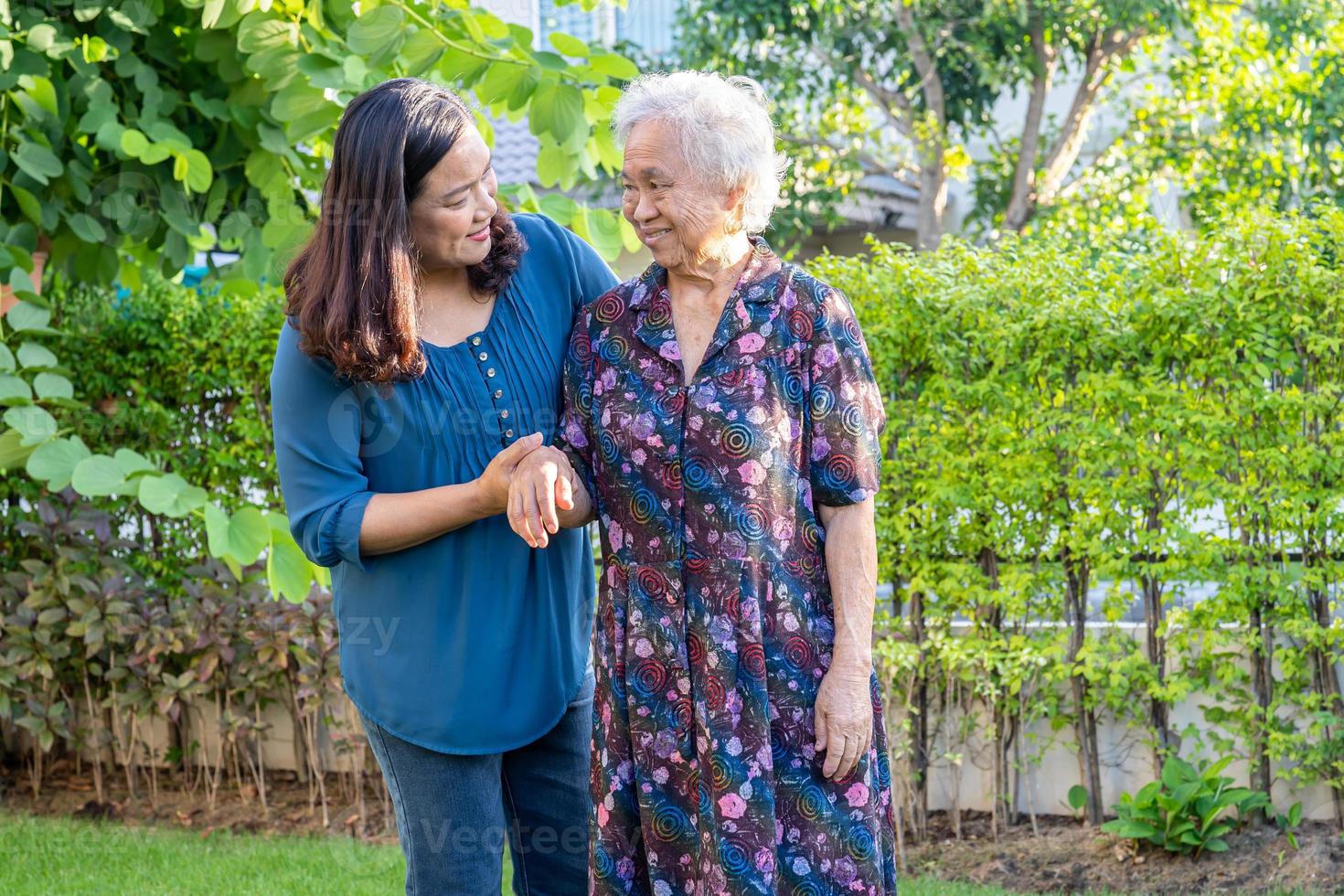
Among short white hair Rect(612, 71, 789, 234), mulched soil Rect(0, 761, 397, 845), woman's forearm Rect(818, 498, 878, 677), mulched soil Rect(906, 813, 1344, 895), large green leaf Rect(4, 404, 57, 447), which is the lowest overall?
mulched soil Rect(906, 813, 1344, 895)

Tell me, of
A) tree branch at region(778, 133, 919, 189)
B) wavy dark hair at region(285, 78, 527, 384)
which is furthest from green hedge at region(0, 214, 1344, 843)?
tree branch at region(778, 133, 919, 189)

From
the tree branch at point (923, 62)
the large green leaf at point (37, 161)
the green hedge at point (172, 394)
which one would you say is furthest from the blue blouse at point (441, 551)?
the tree branch at point (923, 62)

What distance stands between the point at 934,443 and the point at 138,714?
11.1ft

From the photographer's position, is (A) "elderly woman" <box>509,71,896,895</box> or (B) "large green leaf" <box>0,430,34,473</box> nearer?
(A) "elderly woman" <box>509,71,896,895</box>

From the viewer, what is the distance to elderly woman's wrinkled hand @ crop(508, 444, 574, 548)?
6.62 ft

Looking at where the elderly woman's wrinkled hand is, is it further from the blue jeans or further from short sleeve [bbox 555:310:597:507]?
the blue jeans

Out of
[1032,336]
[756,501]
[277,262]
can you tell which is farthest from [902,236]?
[756,501]

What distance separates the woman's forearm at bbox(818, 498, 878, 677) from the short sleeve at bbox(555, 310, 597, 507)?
428 mm

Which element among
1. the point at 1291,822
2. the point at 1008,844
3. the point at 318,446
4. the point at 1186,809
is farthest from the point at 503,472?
the point at 1291,822

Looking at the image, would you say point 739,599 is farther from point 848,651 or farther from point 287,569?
point 287,569

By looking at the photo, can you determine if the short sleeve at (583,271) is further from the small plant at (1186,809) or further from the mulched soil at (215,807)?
the mulched soil at (215,807)

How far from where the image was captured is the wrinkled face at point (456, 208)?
2.26 metres

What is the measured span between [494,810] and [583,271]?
1008mm

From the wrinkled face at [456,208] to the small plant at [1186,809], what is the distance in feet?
10.0
